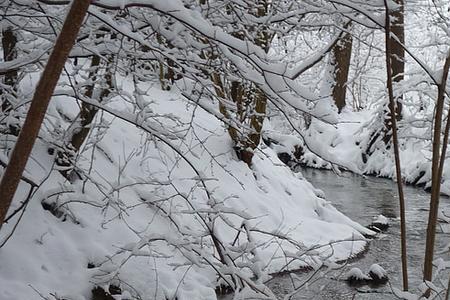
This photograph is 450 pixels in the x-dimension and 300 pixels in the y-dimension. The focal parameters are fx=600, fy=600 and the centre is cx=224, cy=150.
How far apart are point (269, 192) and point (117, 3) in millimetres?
7508

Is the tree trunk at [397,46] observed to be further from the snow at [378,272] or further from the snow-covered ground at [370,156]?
the snow at [378,272]

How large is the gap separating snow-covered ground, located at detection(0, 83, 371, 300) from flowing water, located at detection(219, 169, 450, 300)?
429 mm

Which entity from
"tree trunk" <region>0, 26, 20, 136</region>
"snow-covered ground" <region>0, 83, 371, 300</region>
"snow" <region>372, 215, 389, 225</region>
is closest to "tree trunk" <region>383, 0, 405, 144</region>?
"snow-covered ground" <region>0, 83, 371, 300</region>

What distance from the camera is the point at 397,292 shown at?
1850mm

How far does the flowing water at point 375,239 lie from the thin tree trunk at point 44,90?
154 centimetres

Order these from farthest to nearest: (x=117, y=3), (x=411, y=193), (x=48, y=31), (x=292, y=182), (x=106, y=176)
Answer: (x=411, y=193)
(x=292, y=182)
(x=106, y=176)
(x=48, y=31)
(x=117, y=3)

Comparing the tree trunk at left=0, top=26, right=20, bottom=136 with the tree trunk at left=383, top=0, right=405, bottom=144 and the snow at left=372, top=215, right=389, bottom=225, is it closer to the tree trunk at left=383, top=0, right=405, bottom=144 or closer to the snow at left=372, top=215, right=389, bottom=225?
the tree trunk at left=383, top=0, right=405, bottom=144

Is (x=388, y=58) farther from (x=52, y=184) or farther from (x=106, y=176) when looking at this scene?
(x=106, y=176)

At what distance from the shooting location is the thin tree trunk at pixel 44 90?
0.83 meters

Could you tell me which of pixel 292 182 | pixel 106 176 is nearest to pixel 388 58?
pixel 106 176

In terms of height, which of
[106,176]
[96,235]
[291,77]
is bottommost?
[96,235]

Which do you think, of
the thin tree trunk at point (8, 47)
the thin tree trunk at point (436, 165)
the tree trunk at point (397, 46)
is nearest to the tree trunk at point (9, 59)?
the thin tree trunk at point (8, 47)

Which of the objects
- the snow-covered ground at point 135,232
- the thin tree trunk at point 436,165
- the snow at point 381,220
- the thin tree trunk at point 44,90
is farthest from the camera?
the snow at point 381,220

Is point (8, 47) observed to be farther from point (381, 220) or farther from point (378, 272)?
point (381, 220)
